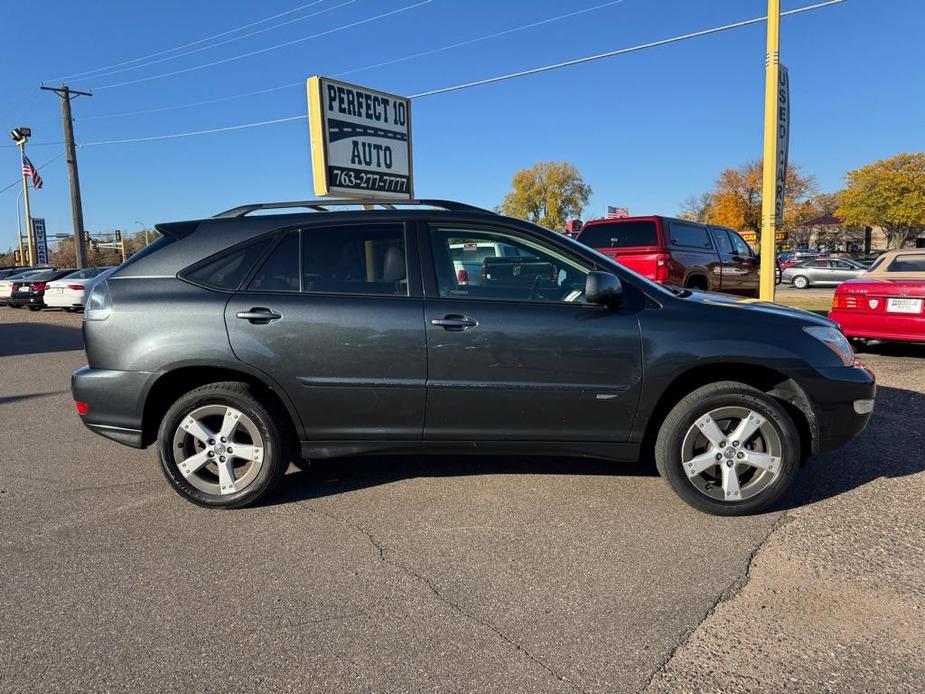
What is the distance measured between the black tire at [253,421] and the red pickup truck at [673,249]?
263 inches

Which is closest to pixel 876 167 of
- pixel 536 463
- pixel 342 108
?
pixel 342 108

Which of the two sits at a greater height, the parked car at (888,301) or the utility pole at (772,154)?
the utility pole at (772,154)

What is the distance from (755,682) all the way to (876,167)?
65.7 meters

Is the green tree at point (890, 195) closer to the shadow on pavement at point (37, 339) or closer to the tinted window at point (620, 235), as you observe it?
the tinted window at point (620, 235)

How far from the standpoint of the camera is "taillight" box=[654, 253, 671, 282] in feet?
33.1

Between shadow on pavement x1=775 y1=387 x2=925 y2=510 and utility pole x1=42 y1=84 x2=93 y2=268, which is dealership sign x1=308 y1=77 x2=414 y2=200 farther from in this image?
utility pole x1=42 y1=84 x2=93 y2=268

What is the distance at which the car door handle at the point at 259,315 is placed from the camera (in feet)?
12.6

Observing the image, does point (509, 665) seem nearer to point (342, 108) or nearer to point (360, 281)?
point (360, 281)

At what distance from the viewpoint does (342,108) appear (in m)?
9.70

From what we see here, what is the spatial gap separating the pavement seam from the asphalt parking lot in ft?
0.04

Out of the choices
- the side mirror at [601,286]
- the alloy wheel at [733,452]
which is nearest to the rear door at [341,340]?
the side mirror at [601,286]

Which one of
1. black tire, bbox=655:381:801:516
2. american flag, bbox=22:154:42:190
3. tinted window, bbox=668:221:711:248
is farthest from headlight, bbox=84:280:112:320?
american flag, bbox=22:154:42:190

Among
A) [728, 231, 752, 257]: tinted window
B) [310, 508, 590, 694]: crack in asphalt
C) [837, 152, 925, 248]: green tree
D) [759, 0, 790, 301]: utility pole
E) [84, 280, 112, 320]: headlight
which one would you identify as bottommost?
[310, 508, 590, 694]: crack in asphalt

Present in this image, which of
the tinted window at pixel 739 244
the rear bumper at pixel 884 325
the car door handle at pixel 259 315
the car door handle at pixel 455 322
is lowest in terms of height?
the rear bumper at pixel 884 325
